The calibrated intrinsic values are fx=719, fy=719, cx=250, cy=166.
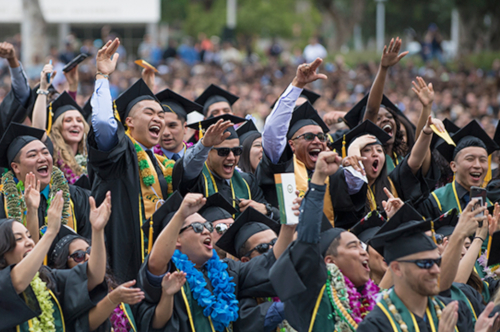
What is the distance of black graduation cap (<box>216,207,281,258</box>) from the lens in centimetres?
552

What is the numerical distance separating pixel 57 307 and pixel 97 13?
33341 mm

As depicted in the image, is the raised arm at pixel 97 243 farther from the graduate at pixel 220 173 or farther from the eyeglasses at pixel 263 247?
the graduate at pixel 220 173

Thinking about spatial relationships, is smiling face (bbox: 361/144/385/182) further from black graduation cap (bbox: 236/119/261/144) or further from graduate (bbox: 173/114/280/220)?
black graduation cap (bbox: 236/119/261/144)

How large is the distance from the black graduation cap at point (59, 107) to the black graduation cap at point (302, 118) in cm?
262

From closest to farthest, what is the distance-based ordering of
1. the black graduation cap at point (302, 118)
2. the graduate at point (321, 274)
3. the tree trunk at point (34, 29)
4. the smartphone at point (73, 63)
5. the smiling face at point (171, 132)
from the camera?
the graduate at point (321, 274)
the black graduation cap at point (302, 118)
the smiling face at point (171, 132)
the smartphone at point (73, 63)
the tree trunk at point (34, 29)

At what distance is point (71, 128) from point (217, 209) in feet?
8.53

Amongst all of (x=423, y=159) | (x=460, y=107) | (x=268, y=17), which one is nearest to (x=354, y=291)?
(x=423, y=159)

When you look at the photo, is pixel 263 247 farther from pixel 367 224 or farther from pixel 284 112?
pixel 284 112

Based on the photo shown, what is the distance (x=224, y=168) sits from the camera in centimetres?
654

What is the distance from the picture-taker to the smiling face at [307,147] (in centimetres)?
663

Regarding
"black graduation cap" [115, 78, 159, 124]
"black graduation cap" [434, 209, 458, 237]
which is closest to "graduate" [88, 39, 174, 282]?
"black graduation cap" [115, 78, 159, 124]

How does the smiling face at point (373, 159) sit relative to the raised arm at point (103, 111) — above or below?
below

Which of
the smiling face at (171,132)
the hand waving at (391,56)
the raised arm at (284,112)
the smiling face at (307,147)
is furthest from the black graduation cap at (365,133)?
the smiling face at (171,132)

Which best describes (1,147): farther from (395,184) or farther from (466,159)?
(466,159)
